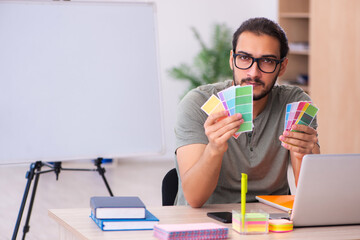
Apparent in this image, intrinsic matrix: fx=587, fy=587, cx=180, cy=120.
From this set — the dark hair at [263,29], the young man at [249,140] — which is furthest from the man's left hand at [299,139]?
the dark hair at [263,29]

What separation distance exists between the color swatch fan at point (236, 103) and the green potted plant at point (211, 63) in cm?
462

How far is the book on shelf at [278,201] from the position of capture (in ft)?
Result: 6.93

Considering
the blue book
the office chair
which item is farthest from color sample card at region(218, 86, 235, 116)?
the office chair

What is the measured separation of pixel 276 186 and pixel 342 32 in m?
3.38

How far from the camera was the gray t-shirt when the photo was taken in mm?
2357

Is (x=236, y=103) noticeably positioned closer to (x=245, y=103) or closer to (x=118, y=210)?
(x=245, y=103)

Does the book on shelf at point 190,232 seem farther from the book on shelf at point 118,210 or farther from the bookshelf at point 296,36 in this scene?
the bookshelf at point 296,36

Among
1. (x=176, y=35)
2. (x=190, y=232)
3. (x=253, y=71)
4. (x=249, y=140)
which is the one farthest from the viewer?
(x=176, y=35)

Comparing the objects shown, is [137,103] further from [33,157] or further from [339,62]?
[339,62]

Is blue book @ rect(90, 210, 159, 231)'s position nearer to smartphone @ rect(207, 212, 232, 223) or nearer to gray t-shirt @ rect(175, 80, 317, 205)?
smartphone @ rect(207, 212, 232, 223)

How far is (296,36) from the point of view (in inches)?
261

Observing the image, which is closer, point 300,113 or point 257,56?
point 300,113

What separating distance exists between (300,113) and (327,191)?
38cm

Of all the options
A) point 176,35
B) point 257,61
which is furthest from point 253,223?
point 176,35
